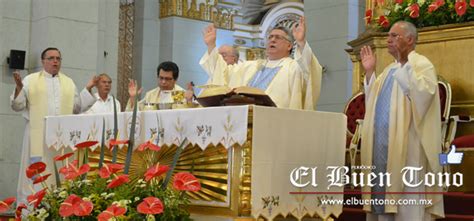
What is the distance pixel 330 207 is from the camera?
4.99m

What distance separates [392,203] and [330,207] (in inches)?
29.9

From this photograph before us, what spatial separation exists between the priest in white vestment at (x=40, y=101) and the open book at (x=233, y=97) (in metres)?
2.45

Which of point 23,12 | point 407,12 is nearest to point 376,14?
point 407,12

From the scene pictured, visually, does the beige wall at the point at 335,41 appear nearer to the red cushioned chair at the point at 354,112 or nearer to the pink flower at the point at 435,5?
the red cushioned chair at the point at 354,112

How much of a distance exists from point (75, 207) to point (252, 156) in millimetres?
1060

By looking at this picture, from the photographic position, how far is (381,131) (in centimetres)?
578

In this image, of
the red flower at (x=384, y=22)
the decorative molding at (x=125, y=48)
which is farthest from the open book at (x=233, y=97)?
the decorative molding at (x=125, y=48)

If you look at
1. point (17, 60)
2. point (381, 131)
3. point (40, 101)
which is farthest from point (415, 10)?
point (17, 60)

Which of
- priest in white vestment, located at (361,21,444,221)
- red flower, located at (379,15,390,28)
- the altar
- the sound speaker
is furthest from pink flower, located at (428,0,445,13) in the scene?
the sound speaker

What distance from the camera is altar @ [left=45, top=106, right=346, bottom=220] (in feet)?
15.1

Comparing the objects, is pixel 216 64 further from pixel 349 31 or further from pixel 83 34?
pixel 349 31

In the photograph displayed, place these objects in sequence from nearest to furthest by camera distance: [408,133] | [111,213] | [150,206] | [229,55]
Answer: [111,213], [150,206], [408,133], [229,55]

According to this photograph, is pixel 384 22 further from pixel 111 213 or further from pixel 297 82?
pixel 111 213

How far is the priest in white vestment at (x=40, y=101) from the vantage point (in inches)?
287
